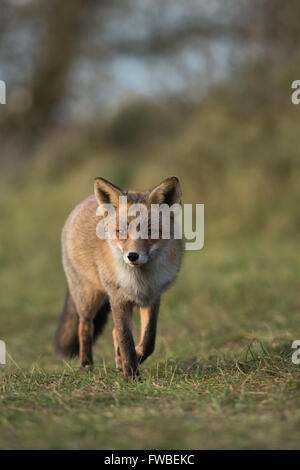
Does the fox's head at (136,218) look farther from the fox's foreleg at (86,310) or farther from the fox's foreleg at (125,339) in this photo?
the fox's foreleg at (86,310)

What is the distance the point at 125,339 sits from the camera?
372 cm

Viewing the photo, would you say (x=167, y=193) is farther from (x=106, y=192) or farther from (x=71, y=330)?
(x=71, y=330)

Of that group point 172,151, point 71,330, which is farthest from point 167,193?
point 172,151

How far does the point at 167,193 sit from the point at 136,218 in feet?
1.08

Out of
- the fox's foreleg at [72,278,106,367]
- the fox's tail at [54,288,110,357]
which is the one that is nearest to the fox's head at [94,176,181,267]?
the fox's foreleg at [72,278,106,367]

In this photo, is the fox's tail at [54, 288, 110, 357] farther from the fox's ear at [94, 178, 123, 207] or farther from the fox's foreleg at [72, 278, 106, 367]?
the fox's ear at [94, 178, 123, 207]

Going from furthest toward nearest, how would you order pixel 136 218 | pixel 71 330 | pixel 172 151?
1. pixel 172 151
2. pixel 71 330
3. pixel 136 218

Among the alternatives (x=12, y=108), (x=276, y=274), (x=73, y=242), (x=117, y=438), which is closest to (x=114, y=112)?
(x=12, y=108)

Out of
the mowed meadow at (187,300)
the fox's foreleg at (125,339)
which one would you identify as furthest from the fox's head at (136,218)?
the mowed meadow at (187,300)

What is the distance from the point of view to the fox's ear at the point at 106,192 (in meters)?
3.77

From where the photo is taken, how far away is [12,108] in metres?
23.2

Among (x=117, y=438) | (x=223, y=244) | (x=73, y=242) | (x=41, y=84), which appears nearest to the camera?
(x=117, y=438)
